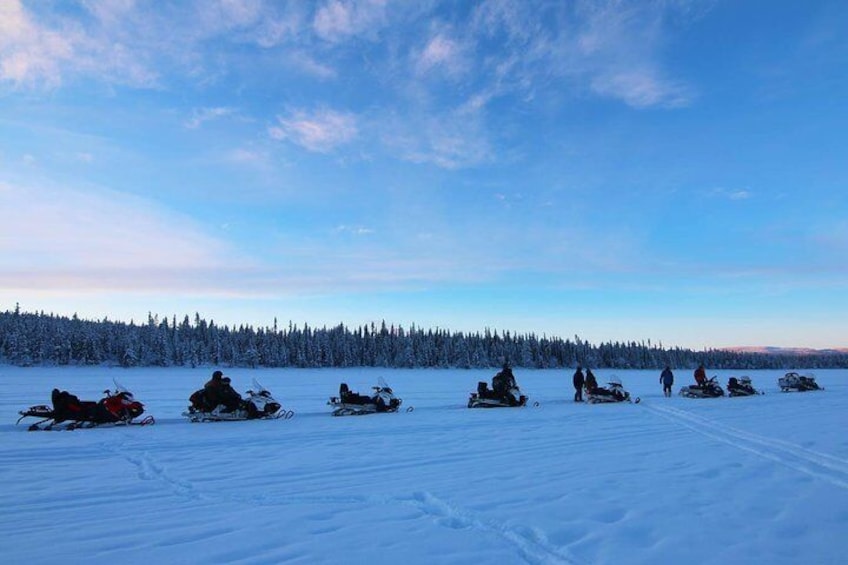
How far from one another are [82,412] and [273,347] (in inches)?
2803

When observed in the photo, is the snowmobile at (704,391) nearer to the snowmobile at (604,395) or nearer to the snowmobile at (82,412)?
the snowmobile at (604,395)

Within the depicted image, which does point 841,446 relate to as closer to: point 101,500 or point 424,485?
point 424,485

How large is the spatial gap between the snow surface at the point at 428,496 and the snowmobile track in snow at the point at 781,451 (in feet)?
0.21

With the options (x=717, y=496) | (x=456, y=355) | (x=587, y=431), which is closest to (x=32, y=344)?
(x=456, y=355)

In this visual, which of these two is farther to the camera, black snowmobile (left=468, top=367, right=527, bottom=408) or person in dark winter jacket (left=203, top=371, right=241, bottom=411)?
black snowmobile (left=468, top=367, right=527, bottom=408)

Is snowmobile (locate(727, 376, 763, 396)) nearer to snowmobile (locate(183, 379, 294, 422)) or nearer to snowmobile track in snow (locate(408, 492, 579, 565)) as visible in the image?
snowmobile (locate(183, 379, 294, 422))

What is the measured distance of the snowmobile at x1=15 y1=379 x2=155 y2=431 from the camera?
43.8 feet

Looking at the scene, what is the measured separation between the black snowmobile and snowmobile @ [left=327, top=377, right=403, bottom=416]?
3109 mm

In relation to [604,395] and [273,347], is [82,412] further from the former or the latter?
[273,347]

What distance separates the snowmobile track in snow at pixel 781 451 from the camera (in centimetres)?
768

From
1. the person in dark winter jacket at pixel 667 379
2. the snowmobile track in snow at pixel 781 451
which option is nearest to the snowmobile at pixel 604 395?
the person in dark winter jacket at pixel 667 379

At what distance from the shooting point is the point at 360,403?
17906 millimetres

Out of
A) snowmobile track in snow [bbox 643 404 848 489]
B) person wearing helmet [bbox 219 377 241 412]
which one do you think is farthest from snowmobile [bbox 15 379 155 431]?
snowmobile track in snow [bbox 643 404 848 489]

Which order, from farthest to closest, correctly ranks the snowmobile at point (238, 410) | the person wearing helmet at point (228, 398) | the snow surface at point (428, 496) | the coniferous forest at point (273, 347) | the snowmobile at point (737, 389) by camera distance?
the coniferous forest at point (273, 347) → the snowmobile at point (737, 389) → the person wearing helmet at point (228, 398) → the snowmobile at point (238, 410) → the snow surface at point (428, 496)
